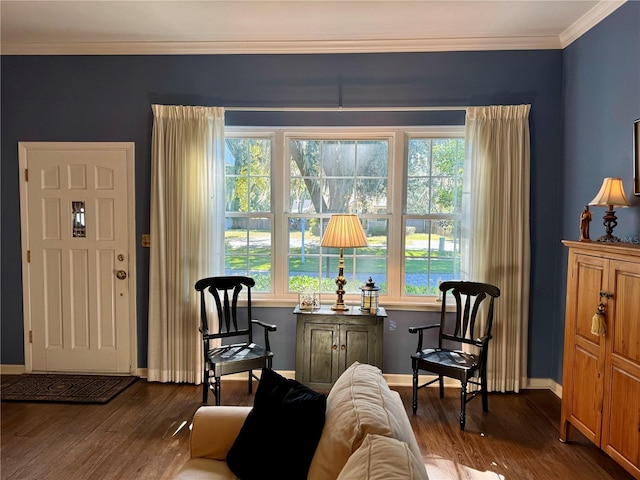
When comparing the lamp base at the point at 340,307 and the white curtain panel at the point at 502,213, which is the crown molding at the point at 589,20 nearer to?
the white curtain panel at the point at 502,213

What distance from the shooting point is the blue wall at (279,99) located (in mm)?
3646

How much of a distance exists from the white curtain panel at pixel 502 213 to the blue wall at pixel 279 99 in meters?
0.17

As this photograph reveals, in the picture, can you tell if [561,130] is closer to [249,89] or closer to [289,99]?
[289,99]

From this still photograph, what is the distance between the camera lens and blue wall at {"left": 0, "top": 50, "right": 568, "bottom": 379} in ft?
12.0

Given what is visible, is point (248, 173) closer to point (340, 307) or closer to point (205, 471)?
point (340, 307)

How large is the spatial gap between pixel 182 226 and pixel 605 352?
313 centimetres

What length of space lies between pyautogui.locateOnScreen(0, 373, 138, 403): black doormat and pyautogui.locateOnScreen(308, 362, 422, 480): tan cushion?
2533mm

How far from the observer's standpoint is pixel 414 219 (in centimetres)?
384

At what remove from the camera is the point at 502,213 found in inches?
141

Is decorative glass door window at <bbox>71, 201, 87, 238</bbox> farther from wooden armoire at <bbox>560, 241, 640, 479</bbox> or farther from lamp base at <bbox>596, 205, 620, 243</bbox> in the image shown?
lamp base at <bbox>596, 205, 620, 243</bbox>

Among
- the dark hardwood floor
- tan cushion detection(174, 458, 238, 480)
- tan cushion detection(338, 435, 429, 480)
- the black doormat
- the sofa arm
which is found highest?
tan cushion detection(338, 435, 429, 480)

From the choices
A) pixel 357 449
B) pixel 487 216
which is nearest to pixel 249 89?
pixel 487 216

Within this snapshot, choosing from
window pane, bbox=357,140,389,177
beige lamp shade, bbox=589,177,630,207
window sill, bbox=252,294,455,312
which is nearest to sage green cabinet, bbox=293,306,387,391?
window sill, bbox=252,294,455,312

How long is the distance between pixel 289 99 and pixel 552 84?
2.20 m
